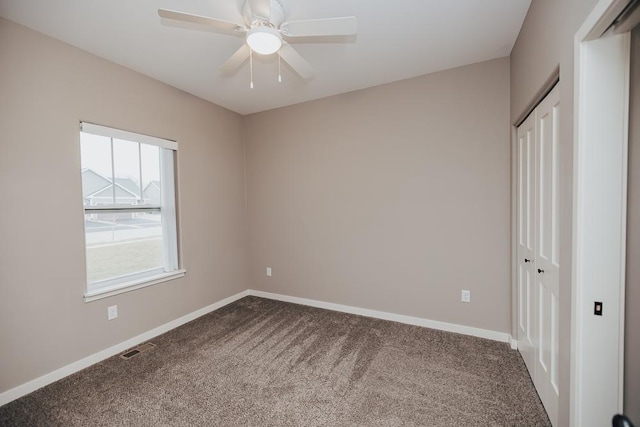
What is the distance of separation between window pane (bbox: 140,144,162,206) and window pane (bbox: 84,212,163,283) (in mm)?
174

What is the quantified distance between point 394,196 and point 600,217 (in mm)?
2073

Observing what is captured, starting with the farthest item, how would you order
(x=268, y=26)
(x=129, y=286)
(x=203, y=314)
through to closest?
(x=203, y=314) → (x=129, y=286) → (x=268, y=26)

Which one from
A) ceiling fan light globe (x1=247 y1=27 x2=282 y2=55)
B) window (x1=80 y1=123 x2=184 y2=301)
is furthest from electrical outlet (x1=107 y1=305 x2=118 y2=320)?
ceiling fan light globe (x1=247 y1=27 x2=282 y2=55)

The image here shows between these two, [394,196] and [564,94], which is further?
[394,196]

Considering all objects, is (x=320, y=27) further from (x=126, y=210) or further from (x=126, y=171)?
(x=126, y=210)

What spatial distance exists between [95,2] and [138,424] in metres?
2.74

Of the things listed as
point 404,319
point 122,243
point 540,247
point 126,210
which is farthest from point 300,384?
point 126,210

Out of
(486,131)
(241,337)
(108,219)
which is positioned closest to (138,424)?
(241,337)

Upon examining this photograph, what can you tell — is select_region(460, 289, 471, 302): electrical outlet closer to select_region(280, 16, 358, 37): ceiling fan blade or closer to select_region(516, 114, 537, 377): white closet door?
select_region(516, 114, 537, 377): white closet door

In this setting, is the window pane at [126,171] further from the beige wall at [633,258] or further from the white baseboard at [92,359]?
the beige wall at [633,258]

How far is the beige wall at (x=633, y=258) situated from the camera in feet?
3.64

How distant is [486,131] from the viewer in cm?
274

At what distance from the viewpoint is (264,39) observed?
175 cm

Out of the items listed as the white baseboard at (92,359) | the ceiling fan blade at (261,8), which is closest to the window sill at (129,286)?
the white baseboard at (92,359)
